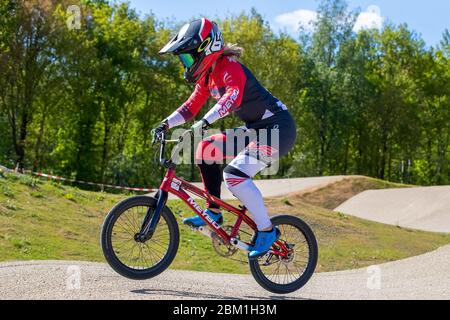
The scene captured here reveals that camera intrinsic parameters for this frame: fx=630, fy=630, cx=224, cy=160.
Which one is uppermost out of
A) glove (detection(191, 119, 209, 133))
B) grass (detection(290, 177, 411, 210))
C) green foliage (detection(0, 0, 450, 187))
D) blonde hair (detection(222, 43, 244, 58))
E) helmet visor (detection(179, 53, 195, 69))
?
green foliage (detection(0, 0, 450, 187))

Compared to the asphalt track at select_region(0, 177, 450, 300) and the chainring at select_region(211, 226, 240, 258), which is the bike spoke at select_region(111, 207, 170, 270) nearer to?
the asphalt track at select_region(0, 177, 450, 300)

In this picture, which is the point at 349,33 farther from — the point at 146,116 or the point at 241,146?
the point at 241,146

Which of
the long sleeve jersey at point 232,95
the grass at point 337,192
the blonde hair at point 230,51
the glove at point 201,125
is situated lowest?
the grass at point 337,192

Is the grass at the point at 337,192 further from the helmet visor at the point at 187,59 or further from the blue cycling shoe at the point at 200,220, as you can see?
the helmet visor at the point at 187,59

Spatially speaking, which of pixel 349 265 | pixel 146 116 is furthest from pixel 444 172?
pixel 349 265

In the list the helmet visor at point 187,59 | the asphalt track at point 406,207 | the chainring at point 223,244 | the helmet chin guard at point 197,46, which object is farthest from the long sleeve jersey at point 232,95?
the asphalt track at point 406,207

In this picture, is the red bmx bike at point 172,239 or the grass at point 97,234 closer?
the red bmx bike at point 172,239

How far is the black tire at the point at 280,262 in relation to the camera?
7.97 m

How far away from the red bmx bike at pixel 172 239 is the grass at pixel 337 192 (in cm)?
2330

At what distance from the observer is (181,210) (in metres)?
19.8

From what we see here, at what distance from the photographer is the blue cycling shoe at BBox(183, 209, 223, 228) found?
303 inches

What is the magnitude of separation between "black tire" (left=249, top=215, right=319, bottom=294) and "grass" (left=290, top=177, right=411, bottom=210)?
23.2 meters

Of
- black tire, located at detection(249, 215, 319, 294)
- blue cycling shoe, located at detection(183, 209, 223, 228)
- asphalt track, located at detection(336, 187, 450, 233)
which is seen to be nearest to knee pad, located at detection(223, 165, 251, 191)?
blue cycling shoe, located at detection(183, 209, 223, 228)
